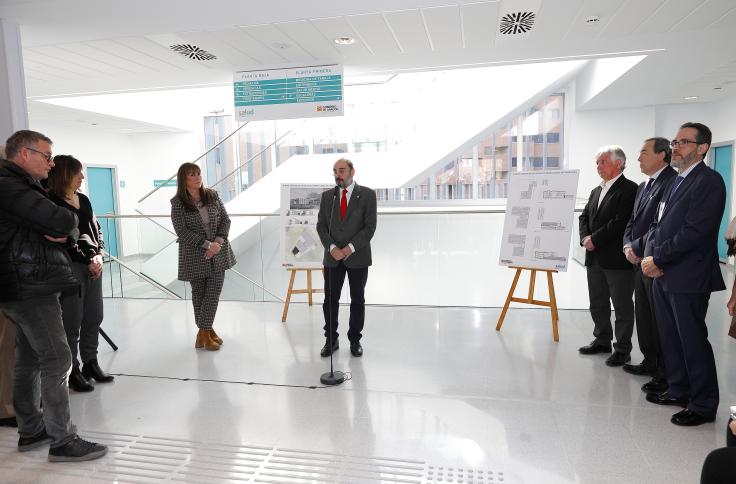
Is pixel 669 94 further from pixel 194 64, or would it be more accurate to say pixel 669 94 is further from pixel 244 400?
pixel 244 400

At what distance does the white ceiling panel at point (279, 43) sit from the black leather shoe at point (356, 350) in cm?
300

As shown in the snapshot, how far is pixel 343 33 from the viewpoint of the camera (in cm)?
449

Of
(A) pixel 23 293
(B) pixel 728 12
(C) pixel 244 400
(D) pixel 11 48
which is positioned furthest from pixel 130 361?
(B) pixel 728 12

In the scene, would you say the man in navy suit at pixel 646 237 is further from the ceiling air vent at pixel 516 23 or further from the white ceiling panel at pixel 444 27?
the white ceiling panel at pixel 444 27

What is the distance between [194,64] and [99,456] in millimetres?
4428

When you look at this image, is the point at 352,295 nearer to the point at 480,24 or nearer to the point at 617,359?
the point at 617,359

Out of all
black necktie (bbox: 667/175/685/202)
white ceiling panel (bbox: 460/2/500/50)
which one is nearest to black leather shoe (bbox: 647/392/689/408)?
black necktie (bbox: 667/175/685/202)

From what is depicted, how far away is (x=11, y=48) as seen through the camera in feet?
12.3

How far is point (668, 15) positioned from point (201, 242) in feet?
14.8

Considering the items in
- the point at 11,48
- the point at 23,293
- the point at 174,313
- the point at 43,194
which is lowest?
the point at 174,313

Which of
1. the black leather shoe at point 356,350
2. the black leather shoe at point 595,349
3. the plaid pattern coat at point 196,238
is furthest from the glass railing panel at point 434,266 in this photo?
the black leather shoe at point 356,350

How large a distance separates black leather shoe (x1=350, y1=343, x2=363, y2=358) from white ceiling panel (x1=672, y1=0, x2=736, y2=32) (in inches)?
158

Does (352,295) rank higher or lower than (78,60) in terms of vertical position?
lower

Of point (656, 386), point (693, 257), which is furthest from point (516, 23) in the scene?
point (656, 386)
